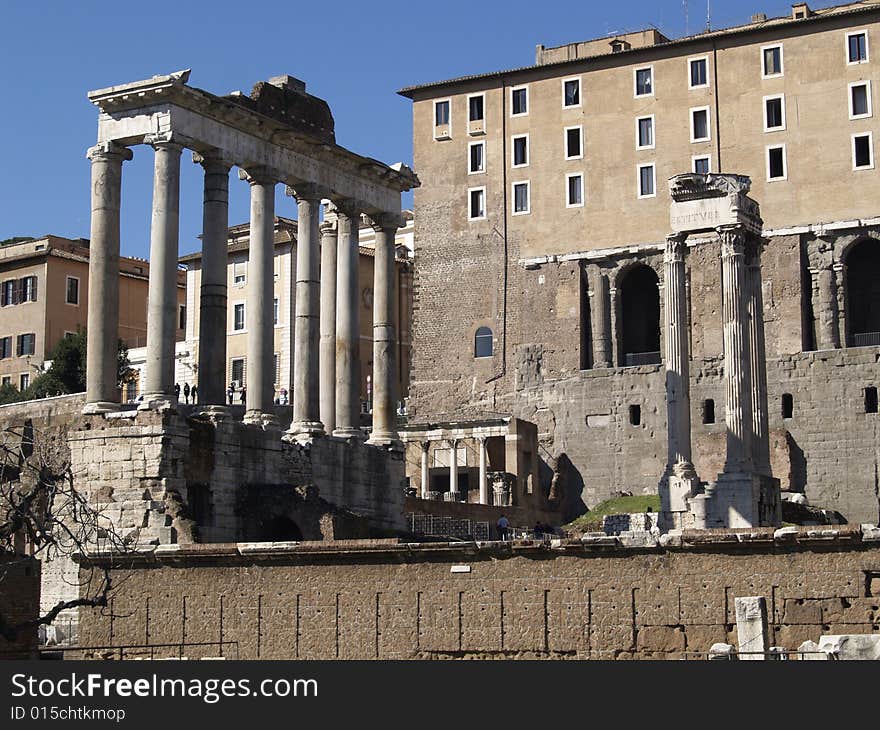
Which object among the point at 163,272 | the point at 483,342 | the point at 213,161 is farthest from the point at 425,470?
the point at 163,272

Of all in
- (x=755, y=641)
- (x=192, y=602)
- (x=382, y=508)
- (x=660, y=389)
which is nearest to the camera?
(x=755, y=641)

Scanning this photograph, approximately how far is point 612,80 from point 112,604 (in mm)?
40234

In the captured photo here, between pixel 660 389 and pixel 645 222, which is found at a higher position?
pixel 645 222

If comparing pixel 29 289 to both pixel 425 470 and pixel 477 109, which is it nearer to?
pixel 477 109

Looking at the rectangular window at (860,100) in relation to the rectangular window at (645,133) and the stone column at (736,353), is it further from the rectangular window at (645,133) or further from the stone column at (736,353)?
the stone column at (736,353)

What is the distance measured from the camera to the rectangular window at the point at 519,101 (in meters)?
64.4

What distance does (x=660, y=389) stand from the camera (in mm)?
58719

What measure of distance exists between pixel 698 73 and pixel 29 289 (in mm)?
27078

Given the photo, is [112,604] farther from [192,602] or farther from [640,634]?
[640,634]

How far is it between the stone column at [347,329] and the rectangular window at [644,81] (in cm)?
2437

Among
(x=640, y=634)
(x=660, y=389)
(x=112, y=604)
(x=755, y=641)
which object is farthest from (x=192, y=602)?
(x=660, y=389)

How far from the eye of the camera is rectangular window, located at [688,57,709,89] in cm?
6119

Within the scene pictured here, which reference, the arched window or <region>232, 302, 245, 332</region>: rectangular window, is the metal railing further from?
<region>232, 302, 245, 332</region>: rectangular window

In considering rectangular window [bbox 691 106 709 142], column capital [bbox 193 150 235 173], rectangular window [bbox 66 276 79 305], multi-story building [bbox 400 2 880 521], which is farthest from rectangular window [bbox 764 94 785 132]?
column capital [bbox 193 150 235 173]
